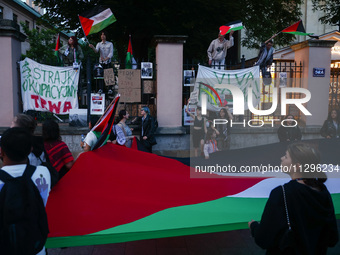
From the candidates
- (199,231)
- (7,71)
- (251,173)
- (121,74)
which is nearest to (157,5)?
(121,74)

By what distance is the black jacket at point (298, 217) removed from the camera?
2.44 metres

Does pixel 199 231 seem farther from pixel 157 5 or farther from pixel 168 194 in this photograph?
pixel 157 5

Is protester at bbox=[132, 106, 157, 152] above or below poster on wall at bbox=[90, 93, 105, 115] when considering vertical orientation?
below

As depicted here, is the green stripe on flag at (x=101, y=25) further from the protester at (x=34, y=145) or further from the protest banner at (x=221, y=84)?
the protester at (x=34, y=145)

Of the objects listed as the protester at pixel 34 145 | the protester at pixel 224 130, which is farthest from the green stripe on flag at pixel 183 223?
the protester at pixel 224 130

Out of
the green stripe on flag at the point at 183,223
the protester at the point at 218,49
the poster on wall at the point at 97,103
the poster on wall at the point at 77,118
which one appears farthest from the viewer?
the protester at the point at 218,49

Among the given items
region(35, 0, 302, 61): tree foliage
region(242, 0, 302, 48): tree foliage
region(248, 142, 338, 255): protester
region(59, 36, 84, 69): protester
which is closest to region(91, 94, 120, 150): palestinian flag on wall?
region(248, 142, 338, 255): protester

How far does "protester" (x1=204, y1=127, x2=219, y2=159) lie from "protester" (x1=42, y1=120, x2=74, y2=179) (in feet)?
13.6

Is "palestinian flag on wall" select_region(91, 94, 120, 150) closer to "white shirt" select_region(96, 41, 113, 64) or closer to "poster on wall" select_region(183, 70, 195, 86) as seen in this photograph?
"poster on wall" select_region(183, 70, 195, 86)

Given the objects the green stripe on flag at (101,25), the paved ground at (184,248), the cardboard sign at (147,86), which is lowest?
the paved ground at (184,248)

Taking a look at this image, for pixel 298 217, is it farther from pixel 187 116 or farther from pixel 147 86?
pixel 147 86

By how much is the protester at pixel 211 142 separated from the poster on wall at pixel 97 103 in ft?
10.7

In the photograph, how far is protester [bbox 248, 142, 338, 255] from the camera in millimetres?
2441

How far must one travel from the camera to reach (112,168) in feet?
13.4
